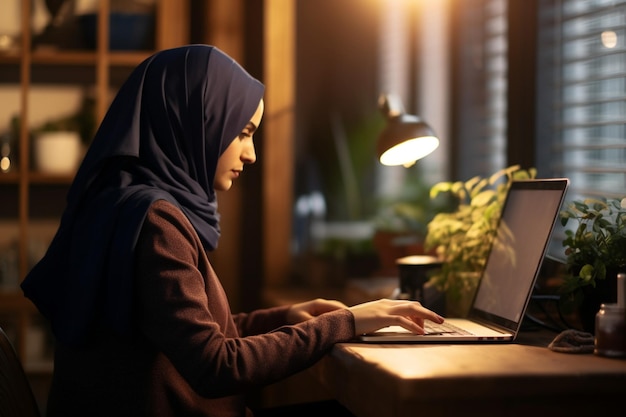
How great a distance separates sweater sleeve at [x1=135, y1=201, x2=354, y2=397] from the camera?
63.0 inches

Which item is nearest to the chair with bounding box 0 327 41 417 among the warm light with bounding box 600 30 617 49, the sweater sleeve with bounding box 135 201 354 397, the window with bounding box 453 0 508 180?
the sweater sleeve with bounding box 135 201 354 397

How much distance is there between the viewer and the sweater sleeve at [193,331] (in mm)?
1600

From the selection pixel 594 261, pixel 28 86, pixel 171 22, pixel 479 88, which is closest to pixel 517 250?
pixel 594 261

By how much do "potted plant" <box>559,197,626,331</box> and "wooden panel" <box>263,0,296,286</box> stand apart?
1732 mm

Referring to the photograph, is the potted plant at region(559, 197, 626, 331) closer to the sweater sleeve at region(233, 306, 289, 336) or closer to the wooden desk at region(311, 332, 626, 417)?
the wooden desk at region(311, 332, 626, 417)

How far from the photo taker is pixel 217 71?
189 centimetres

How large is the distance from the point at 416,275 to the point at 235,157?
1.86 feet

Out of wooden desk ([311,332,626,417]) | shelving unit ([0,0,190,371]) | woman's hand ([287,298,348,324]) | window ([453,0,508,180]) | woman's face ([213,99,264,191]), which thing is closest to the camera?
wooden desk ([311,332,626,417])

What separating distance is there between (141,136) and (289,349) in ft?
1.63

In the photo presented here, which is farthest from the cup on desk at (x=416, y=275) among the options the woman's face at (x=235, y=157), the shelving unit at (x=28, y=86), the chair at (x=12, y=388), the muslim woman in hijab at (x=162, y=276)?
the shelving unit at (x=28, y=86)

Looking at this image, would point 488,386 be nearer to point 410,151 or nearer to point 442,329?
point 442,329

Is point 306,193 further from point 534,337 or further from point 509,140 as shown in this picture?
point 534,337

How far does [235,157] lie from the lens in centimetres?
196

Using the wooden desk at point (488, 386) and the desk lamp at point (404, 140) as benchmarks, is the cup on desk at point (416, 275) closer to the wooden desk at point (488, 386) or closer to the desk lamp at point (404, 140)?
the desk lamp at point (404, 140)
